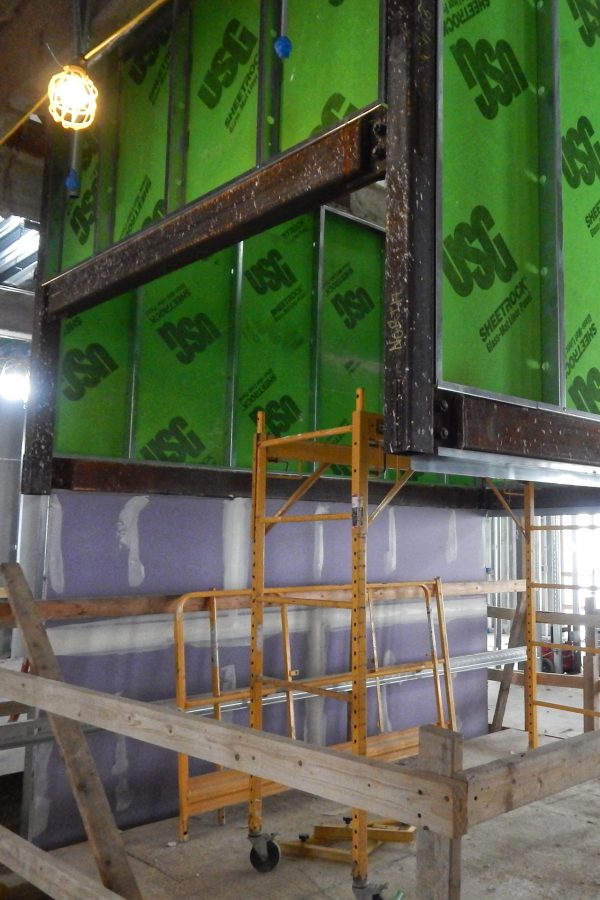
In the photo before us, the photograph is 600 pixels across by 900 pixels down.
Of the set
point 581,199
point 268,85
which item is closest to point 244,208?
point 268,85

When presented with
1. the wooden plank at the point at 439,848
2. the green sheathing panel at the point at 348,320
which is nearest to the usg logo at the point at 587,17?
the wooden plank at the point at 439,848

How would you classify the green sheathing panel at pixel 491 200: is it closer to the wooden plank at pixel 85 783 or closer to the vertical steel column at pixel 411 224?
the vertical steel column at pixel 411 224

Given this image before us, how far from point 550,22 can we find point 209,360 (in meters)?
3.75

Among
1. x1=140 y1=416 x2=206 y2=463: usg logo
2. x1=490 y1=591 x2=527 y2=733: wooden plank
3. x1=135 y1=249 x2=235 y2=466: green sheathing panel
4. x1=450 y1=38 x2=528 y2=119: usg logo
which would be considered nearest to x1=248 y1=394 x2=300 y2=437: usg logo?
x1=135 y1=249 x2=235 y2=466: green sheathing panel

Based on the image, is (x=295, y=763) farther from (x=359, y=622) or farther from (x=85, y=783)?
(x=359, y=622)

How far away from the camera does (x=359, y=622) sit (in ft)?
14.0

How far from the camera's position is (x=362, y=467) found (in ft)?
14.3

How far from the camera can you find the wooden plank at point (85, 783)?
3.13m

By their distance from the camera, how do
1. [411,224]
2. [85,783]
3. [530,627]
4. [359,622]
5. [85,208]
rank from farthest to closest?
[530,627]
[85,208]
[359,622]
[85,783]
[411,224]

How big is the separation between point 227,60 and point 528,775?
12.8ft

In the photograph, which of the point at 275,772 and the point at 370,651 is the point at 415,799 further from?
the point at 370,651

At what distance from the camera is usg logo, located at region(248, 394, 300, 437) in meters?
6.82

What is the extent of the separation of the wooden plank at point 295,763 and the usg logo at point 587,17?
3.65 m

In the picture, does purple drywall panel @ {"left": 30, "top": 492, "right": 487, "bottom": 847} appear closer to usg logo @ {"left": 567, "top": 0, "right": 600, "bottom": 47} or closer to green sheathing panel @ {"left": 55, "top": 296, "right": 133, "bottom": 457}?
green sheathing panel @ {"left": 55, "top": 296, "right": 133, "bottom": 457}
